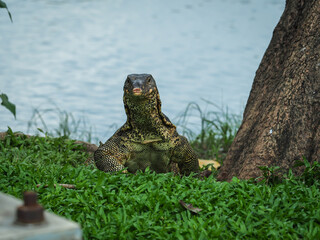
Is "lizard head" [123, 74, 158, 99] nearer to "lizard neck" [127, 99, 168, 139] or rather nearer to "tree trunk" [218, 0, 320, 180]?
"lizard neck" [127, 99, 168, 139]

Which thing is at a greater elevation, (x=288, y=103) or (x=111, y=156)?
(x=288, y=103)

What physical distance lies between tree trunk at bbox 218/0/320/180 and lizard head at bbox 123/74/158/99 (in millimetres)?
1010

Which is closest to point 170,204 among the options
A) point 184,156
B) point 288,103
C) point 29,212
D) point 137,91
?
point 137,91

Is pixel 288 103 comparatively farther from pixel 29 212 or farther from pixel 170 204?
pixel 29 212

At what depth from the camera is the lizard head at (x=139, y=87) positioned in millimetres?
4121

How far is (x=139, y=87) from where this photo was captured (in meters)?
4.12

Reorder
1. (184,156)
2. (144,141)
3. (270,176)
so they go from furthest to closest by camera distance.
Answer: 1. (184,156)
2. (144,141)
3. (270,176)

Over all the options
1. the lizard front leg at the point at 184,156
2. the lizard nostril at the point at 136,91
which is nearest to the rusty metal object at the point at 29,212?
the lizard nostril at the point at 136,91

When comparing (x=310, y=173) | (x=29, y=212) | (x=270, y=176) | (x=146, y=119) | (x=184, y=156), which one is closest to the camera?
(x=29, y=212)

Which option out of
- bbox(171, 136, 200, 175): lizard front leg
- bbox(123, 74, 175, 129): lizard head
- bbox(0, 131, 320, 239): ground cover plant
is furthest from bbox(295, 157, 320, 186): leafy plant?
bbox(123, 74, 175, 129): lizard head

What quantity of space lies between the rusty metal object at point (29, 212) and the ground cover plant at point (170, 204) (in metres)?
1.29

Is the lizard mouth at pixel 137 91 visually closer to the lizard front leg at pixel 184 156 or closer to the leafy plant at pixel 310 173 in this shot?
the lizard front leg at pixel 184 156

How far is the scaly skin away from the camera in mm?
4254

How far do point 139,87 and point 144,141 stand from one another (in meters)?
0.57
